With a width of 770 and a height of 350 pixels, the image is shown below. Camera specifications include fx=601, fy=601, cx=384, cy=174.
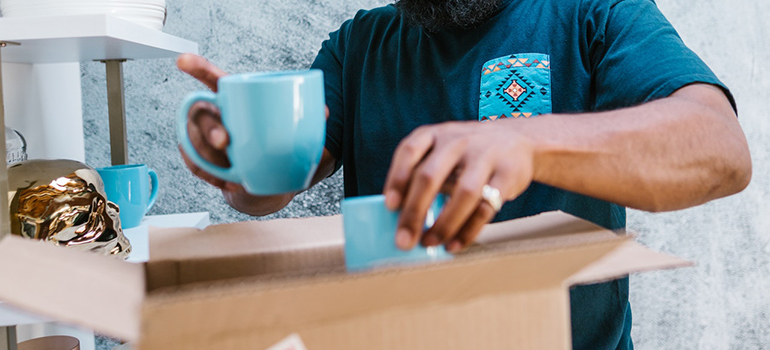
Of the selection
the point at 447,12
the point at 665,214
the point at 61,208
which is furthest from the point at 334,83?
the point at 665,214

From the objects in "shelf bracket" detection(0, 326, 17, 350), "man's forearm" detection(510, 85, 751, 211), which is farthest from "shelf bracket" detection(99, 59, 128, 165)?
"man's forearm" detection(510, 85, 751, 211)

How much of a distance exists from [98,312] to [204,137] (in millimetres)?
178

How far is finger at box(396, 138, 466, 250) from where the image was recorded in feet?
1.01

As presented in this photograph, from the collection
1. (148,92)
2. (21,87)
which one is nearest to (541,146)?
(21,87)

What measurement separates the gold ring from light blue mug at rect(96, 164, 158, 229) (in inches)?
33.5

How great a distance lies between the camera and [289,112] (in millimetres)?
379

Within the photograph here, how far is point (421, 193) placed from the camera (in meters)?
0.31

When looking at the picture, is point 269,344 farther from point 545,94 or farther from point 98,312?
point 545,94

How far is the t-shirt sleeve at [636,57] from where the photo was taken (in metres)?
0.63

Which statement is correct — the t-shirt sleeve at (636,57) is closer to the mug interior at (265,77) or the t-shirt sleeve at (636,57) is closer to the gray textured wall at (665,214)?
the mug interior at (265,77)

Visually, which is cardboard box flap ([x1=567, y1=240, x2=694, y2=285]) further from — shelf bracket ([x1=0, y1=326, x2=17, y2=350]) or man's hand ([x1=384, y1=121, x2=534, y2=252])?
shelf bracket ([x1=0, y1=326, x2=17, y2=350])

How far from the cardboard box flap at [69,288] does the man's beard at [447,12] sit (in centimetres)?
68

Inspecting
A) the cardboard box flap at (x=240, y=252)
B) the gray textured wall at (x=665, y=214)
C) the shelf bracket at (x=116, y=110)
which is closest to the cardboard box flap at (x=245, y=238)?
the cardboard box flap at (x=240, y=252)

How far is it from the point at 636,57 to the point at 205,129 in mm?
508
